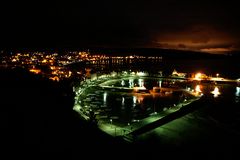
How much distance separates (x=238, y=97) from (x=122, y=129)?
20.4 m

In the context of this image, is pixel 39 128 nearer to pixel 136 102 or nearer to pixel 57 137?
pixel 57 137

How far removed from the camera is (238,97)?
29375mm

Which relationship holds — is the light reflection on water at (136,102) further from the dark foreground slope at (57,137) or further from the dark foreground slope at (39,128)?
the dark foreground slope at (39,128)

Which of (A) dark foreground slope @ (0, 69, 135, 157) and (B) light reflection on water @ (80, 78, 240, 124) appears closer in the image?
(A) dark foreground slope @ (0, 69, 135, 157)

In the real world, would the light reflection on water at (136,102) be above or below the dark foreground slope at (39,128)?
below

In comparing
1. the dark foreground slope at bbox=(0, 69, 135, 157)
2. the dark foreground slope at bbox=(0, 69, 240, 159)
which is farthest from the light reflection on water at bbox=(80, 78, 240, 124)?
the dark foreground slope at bbox=(0, 69, 135, 157)

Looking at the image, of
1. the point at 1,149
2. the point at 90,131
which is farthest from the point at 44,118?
the point at 1,149

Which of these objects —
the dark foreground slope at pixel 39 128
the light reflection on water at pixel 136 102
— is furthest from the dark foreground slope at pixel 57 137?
the light reflection on water at pixel 136 102

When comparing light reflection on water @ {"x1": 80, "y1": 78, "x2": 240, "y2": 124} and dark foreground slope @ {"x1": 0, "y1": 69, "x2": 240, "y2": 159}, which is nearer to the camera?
dark foreground slope @ {"x1": 0, "y1": 69, "x2": 240, "y2": 159}

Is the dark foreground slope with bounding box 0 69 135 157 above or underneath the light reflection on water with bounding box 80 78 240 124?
above

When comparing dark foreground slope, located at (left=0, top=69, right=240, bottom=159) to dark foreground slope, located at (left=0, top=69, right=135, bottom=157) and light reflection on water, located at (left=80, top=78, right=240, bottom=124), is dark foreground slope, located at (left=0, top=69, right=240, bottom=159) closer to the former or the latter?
dark foreground slope, located at (left=0, top=69, right=135, bottom=157)

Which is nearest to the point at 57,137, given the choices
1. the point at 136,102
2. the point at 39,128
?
the point at 39,128

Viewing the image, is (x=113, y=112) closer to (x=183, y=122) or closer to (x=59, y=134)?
(x=183, y=122)

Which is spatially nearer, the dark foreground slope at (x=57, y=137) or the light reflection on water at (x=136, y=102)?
the dark foreground slope at (x=57, y=137)
